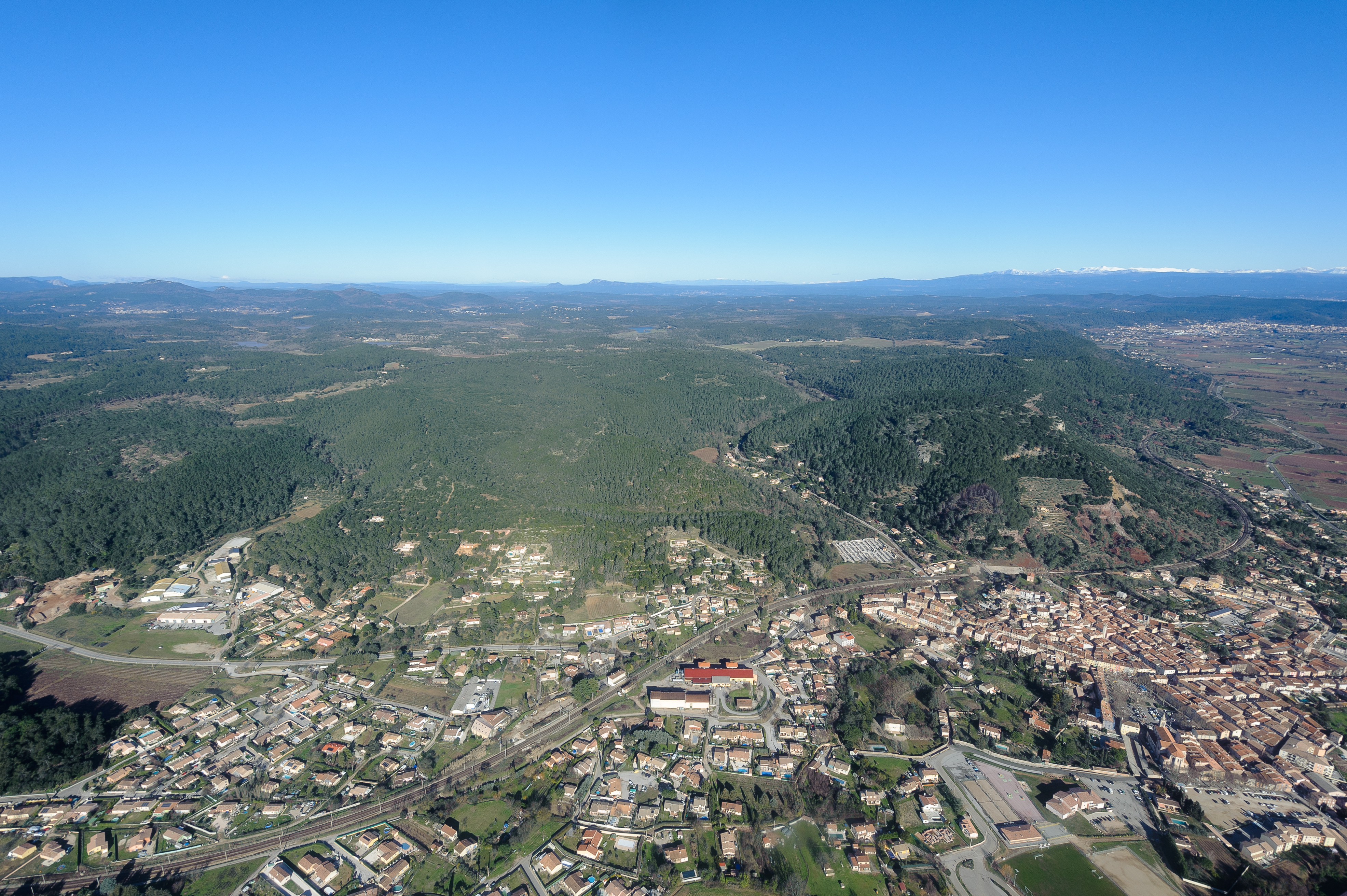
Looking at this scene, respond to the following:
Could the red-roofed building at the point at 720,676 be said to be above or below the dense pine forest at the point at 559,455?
below

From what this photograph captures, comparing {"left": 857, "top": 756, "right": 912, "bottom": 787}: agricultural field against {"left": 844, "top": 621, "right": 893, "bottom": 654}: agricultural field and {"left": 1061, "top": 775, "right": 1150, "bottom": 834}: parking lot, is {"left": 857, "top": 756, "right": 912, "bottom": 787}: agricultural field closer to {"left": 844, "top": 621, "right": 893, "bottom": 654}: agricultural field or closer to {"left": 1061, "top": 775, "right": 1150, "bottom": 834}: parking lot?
{"left": 1061, "top": 775, "right": 1150, "bottom": 834}: parking lot

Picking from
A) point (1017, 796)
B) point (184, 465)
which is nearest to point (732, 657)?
point (1017, 796)

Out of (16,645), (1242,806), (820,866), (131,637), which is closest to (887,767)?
(820,866)

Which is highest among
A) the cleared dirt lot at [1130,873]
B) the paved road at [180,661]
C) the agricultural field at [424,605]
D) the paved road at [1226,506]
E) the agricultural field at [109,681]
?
the paved road at [1226,506]

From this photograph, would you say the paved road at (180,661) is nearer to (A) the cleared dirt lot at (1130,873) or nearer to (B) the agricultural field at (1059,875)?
(B) the agricultural field at (1059,875)

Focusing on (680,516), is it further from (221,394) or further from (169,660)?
(221,394)

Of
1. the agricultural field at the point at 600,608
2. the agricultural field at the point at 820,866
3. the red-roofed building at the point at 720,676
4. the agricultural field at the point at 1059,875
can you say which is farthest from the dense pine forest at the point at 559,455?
the agricultural field at the point at 1059,875

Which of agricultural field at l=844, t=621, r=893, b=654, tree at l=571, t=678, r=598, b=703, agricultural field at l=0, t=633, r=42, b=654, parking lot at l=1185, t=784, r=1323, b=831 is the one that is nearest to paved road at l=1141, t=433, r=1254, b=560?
parking lot at l=1185, t=784, r=1323, b=831
